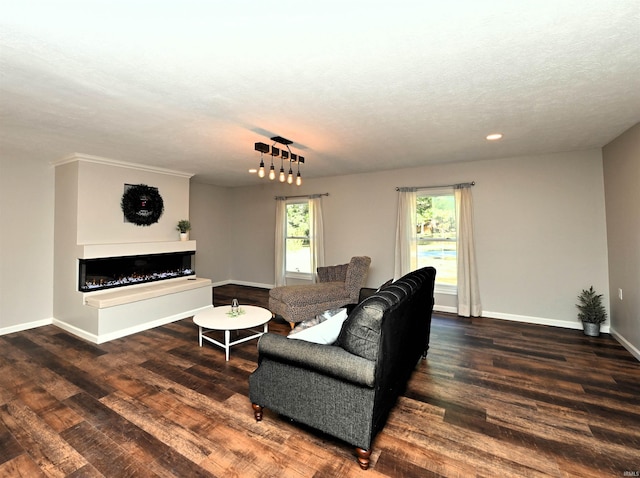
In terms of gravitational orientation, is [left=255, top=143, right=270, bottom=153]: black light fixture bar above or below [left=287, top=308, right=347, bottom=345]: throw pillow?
above

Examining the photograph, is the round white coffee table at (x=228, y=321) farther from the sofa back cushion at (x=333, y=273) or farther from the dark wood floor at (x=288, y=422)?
the sofa back cushion at (x=333, y=273)

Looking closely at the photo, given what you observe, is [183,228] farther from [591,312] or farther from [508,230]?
[591,312]

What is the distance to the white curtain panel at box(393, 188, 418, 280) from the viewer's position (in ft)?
16.9

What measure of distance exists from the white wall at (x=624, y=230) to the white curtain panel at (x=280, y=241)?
5.25 meters

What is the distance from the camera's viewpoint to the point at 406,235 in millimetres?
5176

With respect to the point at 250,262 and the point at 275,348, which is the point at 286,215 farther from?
the point at 275,348

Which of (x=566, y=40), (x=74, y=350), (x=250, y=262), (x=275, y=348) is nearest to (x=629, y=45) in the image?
(x=566, y=40)

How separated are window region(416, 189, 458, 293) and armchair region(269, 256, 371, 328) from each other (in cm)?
126

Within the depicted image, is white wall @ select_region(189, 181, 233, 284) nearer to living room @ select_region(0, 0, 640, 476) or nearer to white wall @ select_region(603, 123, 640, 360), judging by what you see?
living room @ select_region(0, 0, 640, 476)

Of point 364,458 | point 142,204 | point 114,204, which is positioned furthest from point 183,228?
point 364,458

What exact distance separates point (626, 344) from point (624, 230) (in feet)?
4.31

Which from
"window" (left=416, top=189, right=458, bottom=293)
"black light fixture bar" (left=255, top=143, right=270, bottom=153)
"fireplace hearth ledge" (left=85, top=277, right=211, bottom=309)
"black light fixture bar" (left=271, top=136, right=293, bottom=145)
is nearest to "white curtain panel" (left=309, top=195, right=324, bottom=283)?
"window" (left=416, top=189, right=458, bottom=293)

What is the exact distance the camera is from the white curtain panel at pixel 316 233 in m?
6.05

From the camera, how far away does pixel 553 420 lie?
217 cm
